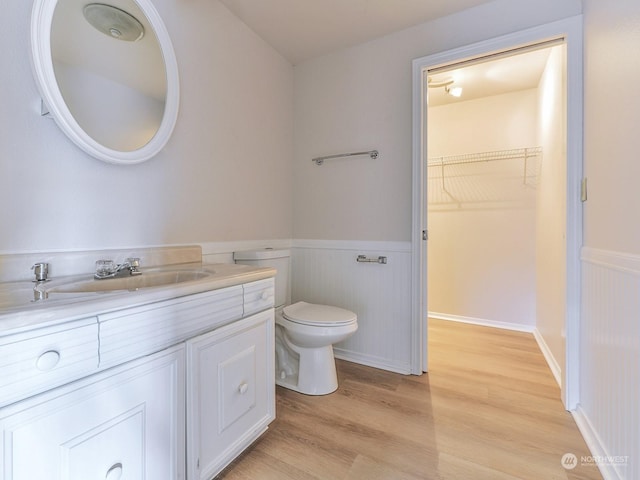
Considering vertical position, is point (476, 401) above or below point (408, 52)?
below

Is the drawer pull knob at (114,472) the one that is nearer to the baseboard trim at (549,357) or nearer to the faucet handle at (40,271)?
the faucet handle at (40,271)

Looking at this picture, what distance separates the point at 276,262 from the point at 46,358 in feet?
4.29

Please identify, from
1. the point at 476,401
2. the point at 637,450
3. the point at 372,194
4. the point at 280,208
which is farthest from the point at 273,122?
the point at 637,450

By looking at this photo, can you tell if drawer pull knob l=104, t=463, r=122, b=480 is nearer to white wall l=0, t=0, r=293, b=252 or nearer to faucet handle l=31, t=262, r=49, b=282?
faucet handle l=31, t=262, r=49, b=282

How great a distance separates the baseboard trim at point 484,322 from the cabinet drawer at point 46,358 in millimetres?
3029

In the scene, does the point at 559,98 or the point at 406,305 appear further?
the point at 406,305

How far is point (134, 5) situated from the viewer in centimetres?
130

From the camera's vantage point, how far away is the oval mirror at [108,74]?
3.39 feet

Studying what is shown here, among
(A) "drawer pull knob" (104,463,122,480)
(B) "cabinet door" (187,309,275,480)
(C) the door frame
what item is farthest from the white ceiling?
(A) "drawer pull knob" (104,463,122,480)

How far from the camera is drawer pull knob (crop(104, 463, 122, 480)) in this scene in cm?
75

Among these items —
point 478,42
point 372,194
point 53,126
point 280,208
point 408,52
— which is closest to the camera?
point 53,126

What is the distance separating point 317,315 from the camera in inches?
67.1

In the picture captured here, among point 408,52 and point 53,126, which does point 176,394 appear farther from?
point 408,52

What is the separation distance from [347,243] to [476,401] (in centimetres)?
120
